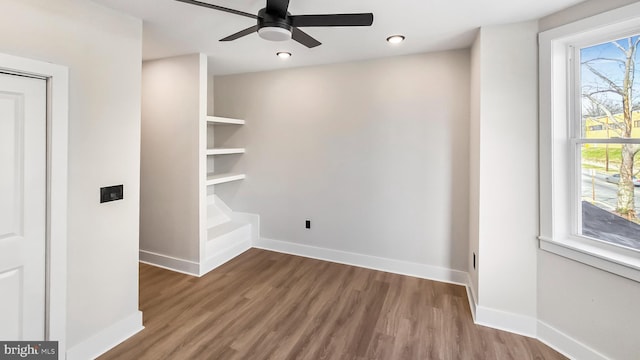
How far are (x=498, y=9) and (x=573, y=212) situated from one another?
1595 millimetres

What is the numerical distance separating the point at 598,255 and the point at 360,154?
88.2 inches

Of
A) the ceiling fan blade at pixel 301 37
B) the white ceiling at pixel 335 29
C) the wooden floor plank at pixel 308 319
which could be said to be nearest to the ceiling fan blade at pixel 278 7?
the ceiling fan blade at pixel 301 37

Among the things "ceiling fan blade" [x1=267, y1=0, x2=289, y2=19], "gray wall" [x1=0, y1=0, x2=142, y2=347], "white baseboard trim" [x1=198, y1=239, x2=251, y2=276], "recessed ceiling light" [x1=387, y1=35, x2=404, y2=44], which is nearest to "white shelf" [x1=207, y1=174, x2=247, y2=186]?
"white baseboard trim" [x1=198, y1=239, x2=251, y2=276]

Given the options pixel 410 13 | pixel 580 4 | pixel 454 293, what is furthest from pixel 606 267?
pixel 410 13

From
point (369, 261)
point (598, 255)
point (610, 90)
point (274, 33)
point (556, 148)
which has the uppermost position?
point (274, 33)

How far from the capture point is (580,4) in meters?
1.94

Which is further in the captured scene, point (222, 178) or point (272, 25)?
point (222, 178)

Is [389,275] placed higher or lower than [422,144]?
lower

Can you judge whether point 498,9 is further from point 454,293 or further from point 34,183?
point 34,183

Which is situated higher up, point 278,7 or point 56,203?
point 278,7

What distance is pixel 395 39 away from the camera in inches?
106

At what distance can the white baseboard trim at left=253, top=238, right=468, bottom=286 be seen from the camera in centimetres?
314

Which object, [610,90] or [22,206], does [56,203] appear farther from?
[610,90]

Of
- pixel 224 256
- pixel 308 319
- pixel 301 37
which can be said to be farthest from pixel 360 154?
pixel 224 256
